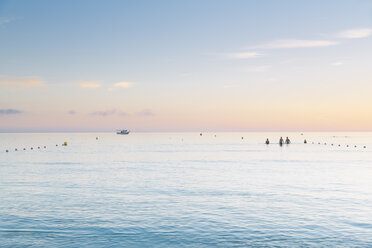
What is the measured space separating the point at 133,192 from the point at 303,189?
20.1 meters

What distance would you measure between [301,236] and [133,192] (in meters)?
22.5

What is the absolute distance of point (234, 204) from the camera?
3550 centimetres

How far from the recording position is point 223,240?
78.4 feet

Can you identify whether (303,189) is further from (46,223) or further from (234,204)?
(46,223)

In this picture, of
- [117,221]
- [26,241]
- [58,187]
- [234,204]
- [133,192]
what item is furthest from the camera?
[58,187]

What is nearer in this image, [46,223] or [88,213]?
[46,223]

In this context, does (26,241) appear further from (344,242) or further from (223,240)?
(344,242)

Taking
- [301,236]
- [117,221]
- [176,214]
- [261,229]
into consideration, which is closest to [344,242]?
[301,236]

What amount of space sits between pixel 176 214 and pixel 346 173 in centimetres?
4302

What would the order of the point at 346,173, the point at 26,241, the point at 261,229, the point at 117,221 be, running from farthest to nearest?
the point at 346,173, the point at 117,221, the point at 261,229, the point at 26,241

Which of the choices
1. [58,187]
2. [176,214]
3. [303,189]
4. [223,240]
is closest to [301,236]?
[223,240]

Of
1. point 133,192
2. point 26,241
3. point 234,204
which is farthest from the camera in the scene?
point 133,192

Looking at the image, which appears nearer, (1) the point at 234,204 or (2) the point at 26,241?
(2) the point at 26,241

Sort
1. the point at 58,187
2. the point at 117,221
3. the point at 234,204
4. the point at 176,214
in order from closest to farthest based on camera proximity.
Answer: the point at 117,221
the point at 176,214
the point at 234,204
the point at 58,187
